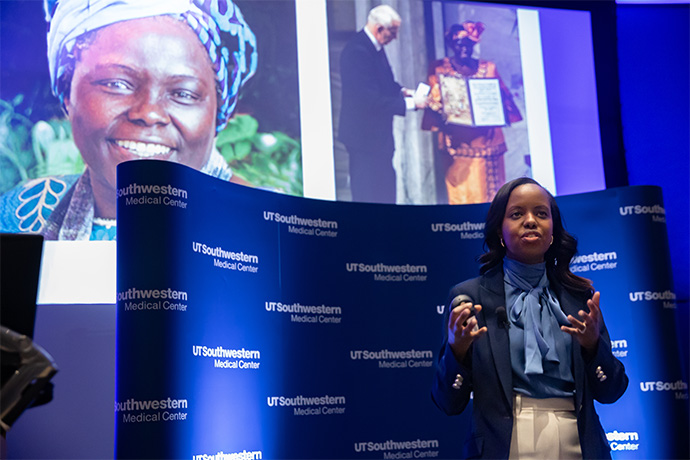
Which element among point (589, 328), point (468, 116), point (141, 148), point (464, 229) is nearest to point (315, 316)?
point (464, 229)

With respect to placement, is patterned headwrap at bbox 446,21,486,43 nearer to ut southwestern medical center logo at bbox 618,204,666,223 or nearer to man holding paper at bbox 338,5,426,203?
man holding paper at bbox 338,5,426,203

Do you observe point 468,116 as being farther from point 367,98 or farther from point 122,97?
point 122,97

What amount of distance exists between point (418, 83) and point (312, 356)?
2169mm

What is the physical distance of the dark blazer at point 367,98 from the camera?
200 inches

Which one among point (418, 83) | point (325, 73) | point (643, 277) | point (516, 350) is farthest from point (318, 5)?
point (516, 350)

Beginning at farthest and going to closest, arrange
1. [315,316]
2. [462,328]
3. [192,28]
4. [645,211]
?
[192,28]
[645,211]
[315,316]
[462,328]

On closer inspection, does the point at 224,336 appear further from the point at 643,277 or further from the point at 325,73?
the point at 643,277

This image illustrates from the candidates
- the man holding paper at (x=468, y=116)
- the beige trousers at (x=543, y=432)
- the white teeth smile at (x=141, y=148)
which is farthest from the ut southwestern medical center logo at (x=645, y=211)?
the white teeth smile at (x=141, y=148)

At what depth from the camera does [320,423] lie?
420 cm

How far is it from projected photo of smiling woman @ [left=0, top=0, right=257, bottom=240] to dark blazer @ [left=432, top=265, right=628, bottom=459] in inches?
90.0

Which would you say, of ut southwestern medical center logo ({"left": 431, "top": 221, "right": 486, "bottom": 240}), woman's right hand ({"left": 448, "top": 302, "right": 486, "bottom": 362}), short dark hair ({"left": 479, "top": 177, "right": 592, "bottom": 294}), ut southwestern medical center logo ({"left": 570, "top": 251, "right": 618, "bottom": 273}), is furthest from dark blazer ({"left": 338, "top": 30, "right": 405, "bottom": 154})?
woman's right hand ({"left": 448, "top": 302, "right": 486, "bottom": 362})

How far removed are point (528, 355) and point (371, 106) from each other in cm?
271

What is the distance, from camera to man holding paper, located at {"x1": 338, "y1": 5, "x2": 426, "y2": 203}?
5031 mm

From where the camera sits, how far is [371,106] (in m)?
5.17
